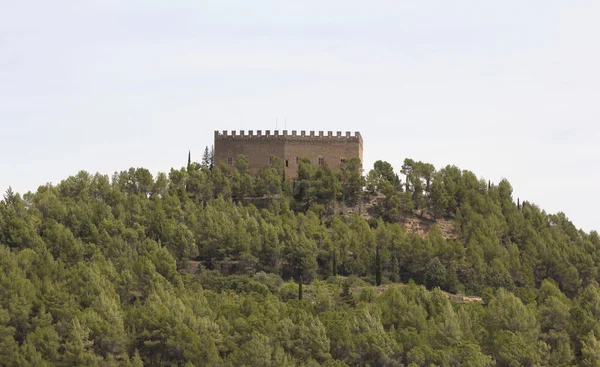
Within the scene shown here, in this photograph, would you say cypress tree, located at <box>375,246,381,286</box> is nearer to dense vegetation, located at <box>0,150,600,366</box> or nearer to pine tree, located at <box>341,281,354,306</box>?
dense vegetation, located at <box>0,150,600,366</box>

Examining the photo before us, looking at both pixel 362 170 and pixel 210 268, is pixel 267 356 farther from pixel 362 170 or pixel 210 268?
pixel 362 170

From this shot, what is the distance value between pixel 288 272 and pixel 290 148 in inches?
644

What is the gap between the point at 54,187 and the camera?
101 meters

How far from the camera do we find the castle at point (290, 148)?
10488 centimetres

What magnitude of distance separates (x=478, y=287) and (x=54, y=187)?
33297 mm

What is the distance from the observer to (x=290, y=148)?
105 metres

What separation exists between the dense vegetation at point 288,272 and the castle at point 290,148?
2556 mm

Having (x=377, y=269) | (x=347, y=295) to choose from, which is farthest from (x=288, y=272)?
(x=347, y=295)

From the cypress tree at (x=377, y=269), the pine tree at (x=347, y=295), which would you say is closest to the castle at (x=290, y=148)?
the cypress tree at (x=377, y=269)

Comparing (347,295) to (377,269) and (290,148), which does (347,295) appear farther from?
(290,148)

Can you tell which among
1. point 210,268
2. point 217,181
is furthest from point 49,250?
point 217,181

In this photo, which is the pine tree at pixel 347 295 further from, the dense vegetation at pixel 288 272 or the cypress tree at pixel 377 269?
the cypress tree at pixel 377 269

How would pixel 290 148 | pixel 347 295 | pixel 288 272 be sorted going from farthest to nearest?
pixel 290 148, pixel 288 272, pixel 347 295

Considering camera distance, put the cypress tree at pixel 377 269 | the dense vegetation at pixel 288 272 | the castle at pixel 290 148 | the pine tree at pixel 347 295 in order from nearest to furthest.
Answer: the dense vegetation at pixel 288 272 < the pine tree at pixel 347 295 < the cypress tree at pixel 377 269 < the castle at pixel 290 148
